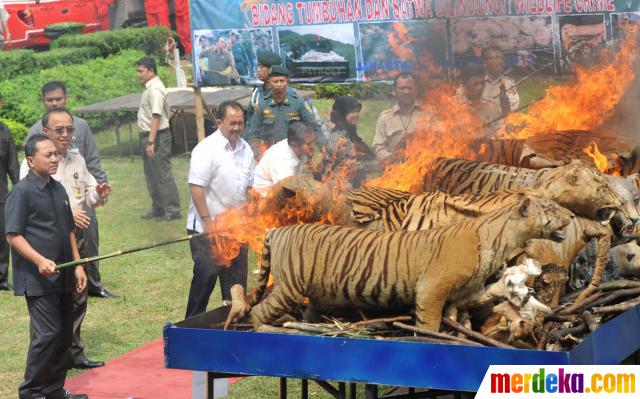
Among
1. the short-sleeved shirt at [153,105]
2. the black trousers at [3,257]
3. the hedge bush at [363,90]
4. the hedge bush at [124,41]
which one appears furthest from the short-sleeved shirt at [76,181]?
the hedge bush at [124,41]

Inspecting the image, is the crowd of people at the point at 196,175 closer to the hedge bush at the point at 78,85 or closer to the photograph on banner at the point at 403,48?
the photograph on banner at the point at 403,48

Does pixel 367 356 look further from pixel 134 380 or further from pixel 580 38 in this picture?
pixel 580 38

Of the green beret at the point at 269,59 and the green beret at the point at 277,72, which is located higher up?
the green beret at the point at 269,59

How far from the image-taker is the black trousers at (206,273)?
920 centimetres

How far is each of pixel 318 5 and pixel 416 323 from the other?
24.1 feet

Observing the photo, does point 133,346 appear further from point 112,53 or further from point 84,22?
point 84,22

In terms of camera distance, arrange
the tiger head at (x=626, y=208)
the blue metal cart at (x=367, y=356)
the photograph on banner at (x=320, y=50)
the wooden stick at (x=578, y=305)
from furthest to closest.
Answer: the photograph on banner at (x=320, y=50)
the tiger head at (x=626, y=208)
the wooden stick at (x=578, y=305)
the blue metal cart at (x=367, y=356)

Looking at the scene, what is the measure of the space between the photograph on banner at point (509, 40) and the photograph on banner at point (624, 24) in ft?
2.02

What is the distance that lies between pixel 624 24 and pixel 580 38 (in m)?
0.44

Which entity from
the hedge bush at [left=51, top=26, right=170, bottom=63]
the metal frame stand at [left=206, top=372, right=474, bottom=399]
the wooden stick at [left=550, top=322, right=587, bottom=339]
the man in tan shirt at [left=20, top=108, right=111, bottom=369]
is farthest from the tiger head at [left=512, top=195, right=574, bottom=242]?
the hedge bush at [left=51, top=26, right=170, bottom=63]

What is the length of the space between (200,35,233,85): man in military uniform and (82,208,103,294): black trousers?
8.74 ft

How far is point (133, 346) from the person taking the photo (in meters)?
9.97

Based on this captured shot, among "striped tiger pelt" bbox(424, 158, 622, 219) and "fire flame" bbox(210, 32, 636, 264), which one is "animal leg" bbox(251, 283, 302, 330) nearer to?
"fire flame" bbox(210, 32, 636, 264)

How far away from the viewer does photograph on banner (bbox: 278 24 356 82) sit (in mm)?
12711
